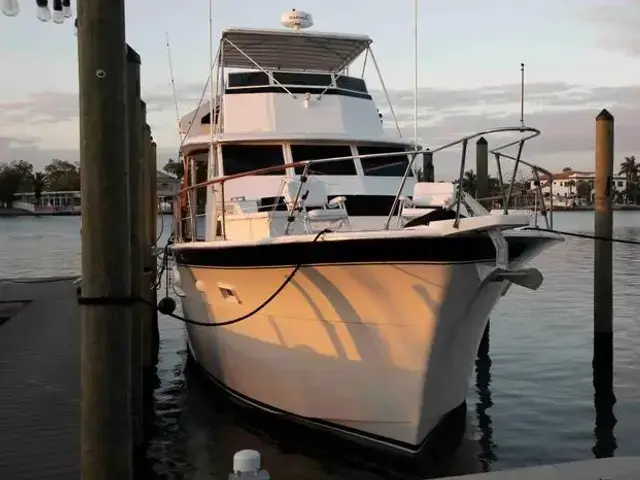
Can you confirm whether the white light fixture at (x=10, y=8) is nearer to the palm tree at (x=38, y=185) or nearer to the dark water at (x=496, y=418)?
the dark water at (x=496, y=418)

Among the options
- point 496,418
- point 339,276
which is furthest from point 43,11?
point 496,418

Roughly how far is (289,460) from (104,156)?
14.3 feet

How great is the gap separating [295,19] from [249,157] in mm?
2821

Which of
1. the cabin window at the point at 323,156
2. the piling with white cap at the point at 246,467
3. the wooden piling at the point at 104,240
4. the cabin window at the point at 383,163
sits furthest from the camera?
the cabin window at the point at 383,163

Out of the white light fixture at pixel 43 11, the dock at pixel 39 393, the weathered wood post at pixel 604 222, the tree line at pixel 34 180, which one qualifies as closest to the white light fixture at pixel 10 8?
the white light fixture at pixel 43 11

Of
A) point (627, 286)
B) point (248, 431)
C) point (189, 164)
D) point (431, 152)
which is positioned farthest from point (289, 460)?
point (627, 286)

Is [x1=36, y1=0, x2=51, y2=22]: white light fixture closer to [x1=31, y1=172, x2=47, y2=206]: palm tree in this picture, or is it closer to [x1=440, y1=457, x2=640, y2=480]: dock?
[x1=440, y1=457, x2=640, y2=480]: dock

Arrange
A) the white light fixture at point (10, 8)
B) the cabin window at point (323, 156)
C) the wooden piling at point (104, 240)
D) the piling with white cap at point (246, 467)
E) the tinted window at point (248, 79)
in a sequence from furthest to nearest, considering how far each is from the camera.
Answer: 1. the tinted window at point (248, 79)
2. the cabin window at point (323, 156)
3. the white light fixture at point (10, 8)
4. the piling with white cap at point (246, 467)
5. the wooden piling at point (104, 240)

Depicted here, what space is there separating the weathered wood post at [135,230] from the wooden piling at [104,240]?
299cm

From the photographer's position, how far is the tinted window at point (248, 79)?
1116 cm

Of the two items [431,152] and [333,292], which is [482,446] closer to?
[333,292]

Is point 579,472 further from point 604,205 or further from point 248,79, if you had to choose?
point 248,79

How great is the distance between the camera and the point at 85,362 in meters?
4.36

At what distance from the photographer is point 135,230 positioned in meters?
8.00
